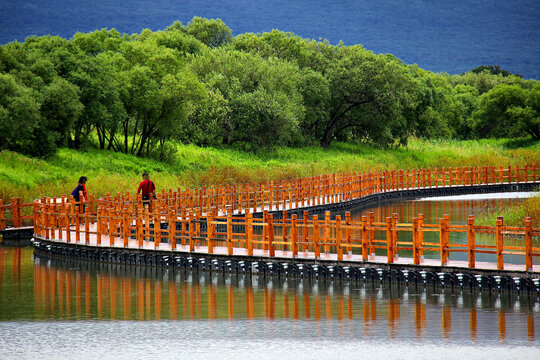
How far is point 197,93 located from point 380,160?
20.4m

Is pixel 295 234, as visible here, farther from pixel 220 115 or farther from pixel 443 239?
pixel 220 115

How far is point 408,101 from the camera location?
75000 mm

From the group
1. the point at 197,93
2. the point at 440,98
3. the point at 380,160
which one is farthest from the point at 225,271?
the point at 440,98

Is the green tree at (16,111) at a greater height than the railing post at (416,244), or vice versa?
the green tree at (16,111)

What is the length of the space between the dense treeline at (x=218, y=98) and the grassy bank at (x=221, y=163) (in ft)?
4.60

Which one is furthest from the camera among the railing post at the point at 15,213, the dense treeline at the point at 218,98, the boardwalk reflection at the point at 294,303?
the dense treeline at the point at 218,98

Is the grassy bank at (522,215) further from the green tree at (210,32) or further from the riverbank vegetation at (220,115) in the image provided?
the green tree at (210,32)

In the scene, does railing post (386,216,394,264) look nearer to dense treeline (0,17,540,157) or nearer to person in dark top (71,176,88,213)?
person in dark top (71,176,88,213)

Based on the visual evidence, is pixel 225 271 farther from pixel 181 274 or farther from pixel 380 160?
pixel 380 160

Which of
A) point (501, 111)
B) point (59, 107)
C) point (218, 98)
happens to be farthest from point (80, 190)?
point (501, 111)

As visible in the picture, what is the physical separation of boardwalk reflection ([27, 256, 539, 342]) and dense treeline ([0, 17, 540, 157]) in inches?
819

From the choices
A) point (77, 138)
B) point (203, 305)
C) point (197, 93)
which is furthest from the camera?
point (197, 93)

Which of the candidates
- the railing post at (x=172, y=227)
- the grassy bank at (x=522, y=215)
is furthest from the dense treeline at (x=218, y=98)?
the grassy bank at (x=522, y=215)

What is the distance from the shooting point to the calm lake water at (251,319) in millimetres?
15883
